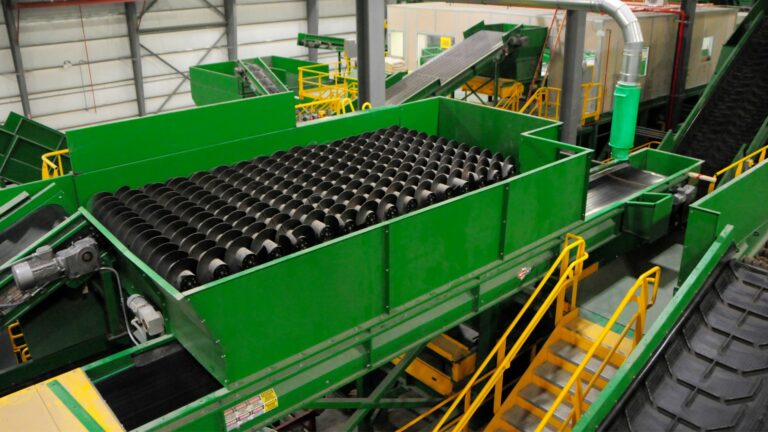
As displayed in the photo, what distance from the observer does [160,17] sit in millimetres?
20516

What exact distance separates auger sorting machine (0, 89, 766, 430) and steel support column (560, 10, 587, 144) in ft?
10.2

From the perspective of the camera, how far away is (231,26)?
21938mm

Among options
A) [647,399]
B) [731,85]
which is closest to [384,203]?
[647,399]

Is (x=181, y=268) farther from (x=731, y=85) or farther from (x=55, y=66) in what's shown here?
(x=55, y=66)

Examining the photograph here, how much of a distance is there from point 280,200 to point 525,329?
2684 millimetres

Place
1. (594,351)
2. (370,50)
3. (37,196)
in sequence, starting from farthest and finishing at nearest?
(370,50) < (37,196) < (594,351)

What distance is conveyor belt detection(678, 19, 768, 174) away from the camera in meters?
11.3

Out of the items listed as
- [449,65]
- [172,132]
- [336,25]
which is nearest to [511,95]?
[449,65]

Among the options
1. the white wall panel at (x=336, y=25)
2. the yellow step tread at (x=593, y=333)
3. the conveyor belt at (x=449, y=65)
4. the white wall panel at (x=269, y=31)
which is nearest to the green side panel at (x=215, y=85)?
the conveyor belt at (x=449, y=65)

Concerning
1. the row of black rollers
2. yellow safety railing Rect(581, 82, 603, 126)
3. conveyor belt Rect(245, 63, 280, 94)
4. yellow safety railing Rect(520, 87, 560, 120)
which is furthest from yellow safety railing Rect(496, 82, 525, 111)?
the row of black rollers

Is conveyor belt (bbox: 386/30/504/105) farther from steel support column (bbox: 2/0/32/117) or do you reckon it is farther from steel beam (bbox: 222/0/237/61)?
steel support column (bbox: 2/0/32/117)

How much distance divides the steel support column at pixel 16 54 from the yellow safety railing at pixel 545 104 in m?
13.8

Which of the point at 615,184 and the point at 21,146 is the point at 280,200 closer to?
the point at 615,184

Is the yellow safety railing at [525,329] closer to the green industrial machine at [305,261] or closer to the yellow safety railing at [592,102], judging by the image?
the green industrial machine at [305,261]
